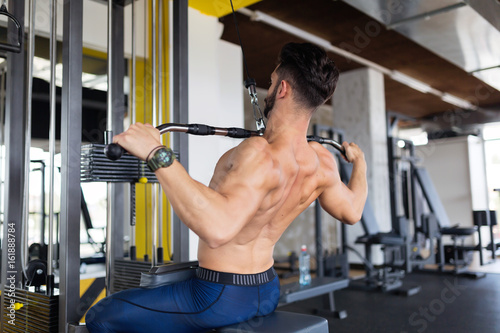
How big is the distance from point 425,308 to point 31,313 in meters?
3.06

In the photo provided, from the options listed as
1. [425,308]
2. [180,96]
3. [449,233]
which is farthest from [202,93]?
[449,233]

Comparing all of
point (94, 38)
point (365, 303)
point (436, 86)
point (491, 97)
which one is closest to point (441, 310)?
point (365, 303)

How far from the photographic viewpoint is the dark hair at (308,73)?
121cm

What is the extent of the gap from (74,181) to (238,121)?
9.85 ft

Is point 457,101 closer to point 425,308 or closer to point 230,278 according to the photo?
point 425,308

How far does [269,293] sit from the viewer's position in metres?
1.26

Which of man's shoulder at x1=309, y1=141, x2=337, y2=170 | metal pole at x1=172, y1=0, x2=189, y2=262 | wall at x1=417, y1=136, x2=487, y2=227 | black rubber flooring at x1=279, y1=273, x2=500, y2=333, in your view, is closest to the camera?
man's shoulder at x1=309, y1=141, x2=337, y2=170

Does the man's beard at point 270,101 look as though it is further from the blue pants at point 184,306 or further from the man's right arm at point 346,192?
the blue pants at point 184,306

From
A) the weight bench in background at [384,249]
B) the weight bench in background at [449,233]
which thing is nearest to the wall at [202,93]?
the weight bench in background at [384,249]

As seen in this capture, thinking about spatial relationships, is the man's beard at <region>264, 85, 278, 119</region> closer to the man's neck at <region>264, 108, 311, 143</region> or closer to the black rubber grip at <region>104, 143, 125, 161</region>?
the man's neck at <region>264, 108, 311, 143</region>

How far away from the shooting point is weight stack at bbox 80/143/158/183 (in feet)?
5.02

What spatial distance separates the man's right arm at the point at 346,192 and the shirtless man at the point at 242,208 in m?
0.09

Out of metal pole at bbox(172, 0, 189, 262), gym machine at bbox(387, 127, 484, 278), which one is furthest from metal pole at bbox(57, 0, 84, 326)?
gym machine at bbox(387, 127, 484, 278)

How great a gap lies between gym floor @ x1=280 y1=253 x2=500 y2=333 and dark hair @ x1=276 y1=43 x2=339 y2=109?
2.17 meters
